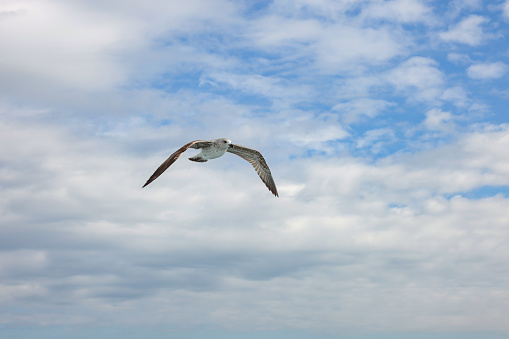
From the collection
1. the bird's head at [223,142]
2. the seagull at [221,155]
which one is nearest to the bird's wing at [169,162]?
the seagull at [221,155]

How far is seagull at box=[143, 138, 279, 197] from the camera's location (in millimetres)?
45181

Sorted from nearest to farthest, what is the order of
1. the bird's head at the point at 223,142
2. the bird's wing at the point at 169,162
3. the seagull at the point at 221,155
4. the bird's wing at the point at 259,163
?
1. the bird's wing at the point at 169,162
2. the seagull at the point at 221,155
3. the bird's head at the point at 223,142
4. the bird's wing at the point at 259,163

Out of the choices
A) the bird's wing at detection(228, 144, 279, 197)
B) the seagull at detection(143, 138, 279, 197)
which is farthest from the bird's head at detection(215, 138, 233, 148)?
the bird's wing at detection(228, 144, 279, 197)

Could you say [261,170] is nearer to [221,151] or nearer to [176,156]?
[221,151]

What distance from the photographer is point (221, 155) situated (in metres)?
58.0

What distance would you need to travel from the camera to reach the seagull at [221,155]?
45181 mm

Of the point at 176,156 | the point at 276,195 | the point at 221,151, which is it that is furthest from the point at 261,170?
the point at 176,156

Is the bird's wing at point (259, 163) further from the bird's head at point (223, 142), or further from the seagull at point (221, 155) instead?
the bird's head at point (223, 142)

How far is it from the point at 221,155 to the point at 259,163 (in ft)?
39.3

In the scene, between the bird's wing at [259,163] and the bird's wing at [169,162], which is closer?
the bird's wing at [169,162]

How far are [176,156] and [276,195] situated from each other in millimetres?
26149

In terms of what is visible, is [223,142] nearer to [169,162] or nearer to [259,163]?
[169,162]

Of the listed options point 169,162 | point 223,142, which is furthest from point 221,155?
point 169,162

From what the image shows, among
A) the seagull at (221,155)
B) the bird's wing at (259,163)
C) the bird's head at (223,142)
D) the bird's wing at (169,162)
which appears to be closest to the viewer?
the bird's wing at (169,162)
